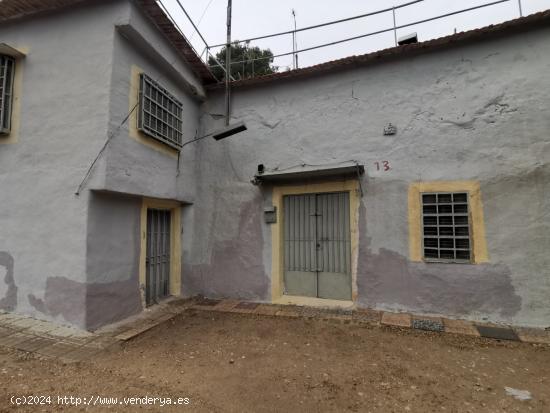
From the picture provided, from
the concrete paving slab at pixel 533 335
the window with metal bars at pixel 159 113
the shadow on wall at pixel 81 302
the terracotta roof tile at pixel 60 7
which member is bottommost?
the concrete paving slab at pixel 533 335

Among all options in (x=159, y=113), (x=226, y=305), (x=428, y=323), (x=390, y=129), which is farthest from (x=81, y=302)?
(x=390, y=129)

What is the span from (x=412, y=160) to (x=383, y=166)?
0.50 metres

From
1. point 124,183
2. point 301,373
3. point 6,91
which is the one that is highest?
point 6,91

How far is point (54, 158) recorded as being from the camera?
5.01 metres

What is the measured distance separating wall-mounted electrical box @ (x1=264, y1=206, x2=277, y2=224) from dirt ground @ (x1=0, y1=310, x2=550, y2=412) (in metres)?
2.35

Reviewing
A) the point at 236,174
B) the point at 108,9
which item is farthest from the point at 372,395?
the point at 108,9

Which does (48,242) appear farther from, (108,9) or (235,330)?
(108,9)

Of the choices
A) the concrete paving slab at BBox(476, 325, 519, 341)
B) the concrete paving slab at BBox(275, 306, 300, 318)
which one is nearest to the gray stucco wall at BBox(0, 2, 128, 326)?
the concrete paving slab at BBox(275, 306, 300, 318)

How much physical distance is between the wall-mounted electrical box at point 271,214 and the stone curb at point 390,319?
169cm

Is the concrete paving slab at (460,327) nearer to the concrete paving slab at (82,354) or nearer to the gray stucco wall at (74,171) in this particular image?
the concrete paving slab at (82,354)

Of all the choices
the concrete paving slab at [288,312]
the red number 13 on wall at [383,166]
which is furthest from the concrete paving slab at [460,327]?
the red number 13 on wall at [383,166]

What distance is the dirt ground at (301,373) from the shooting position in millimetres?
2910

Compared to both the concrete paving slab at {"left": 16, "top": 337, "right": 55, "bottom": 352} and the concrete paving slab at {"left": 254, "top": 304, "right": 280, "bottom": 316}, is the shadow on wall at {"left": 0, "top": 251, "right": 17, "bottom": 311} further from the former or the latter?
the concrete paving slab at {"left": 254, "top": 304, "right": 280, "bottom": 316}

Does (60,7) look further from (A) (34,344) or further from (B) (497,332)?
(B) (497,332)
